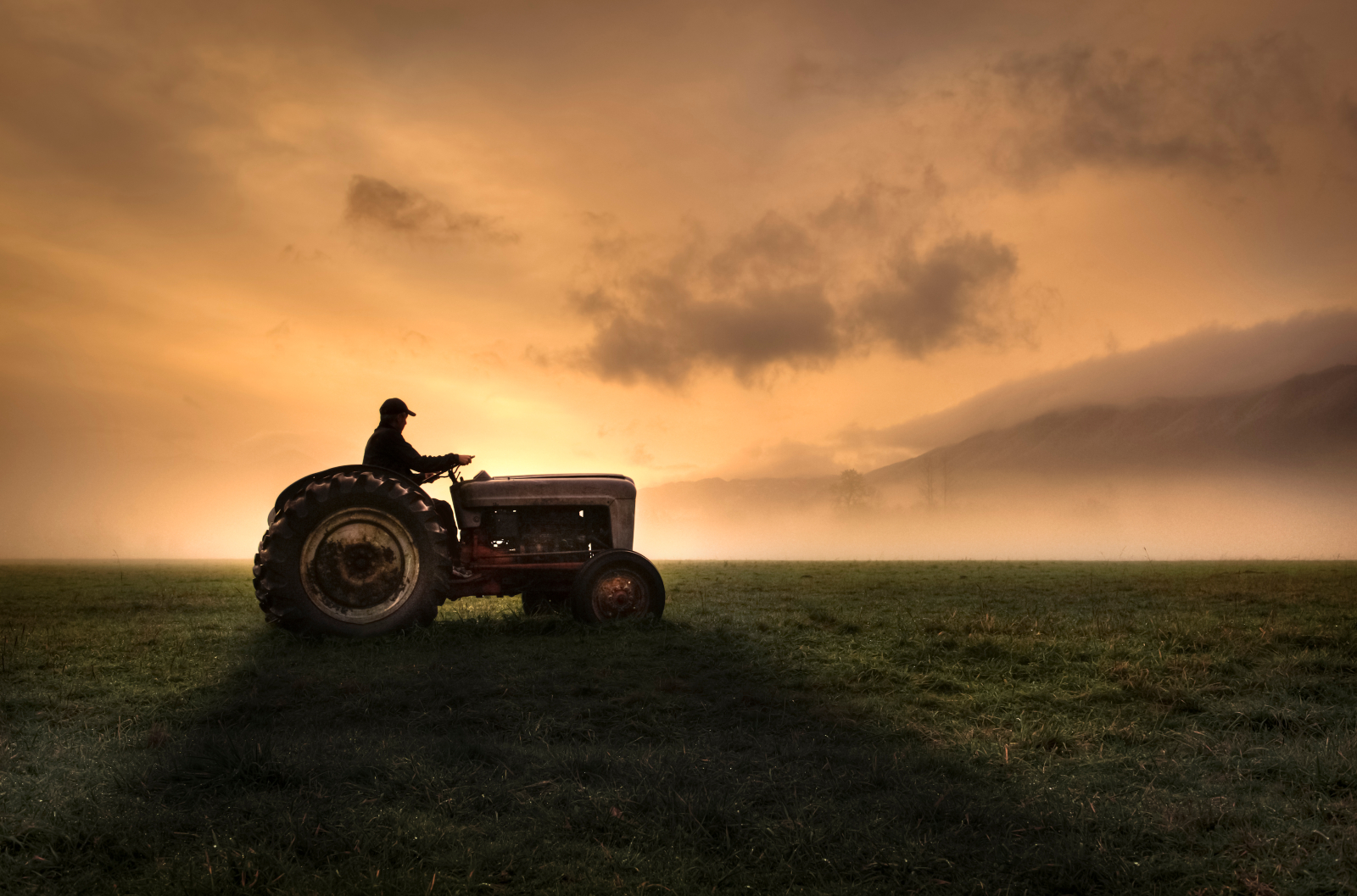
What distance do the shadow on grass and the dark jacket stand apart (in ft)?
13.4

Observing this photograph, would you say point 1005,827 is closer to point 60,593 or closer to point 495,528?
point 495,528

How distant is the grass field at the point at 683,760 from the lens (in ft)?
13.0

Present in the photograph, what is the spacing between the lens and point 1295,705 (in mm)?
7242

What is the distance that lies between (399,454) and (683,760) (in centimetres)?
716

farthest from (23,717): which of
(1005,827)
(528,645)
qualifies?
(1005,827)

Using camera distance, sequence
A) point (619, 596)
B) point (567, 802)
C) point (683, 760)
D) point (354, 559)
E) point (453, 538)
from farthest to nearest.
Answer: point (453, 538) → point (619, 596) → point (354, 559) → point (683, 760) → point (567, 802)

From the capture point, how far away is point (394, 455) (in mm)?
11211

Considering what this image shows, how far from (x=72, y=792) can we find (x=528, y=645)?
203 inches

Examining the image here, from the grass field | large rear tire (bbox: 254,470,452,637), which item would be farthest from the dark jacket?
the grass field

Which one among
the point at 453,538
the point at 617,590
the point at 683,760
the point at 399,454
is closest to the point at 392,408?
the point at 399,454

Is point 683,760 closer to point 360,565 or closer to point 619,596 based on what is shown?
point 619,596

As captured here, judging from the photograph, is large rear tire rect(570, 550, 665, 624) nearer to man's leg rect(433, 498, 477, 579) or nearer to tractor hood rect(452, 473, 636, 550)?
tractor hood rect(452, 473, 636, 550)

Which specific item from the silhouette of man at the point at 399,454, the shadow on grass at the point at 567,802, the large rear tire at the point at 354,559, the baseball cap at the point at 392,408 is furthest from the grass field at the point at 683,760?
the baseball cap at the point at 392,408

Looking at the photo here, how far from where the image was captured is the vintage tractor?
10.1m
